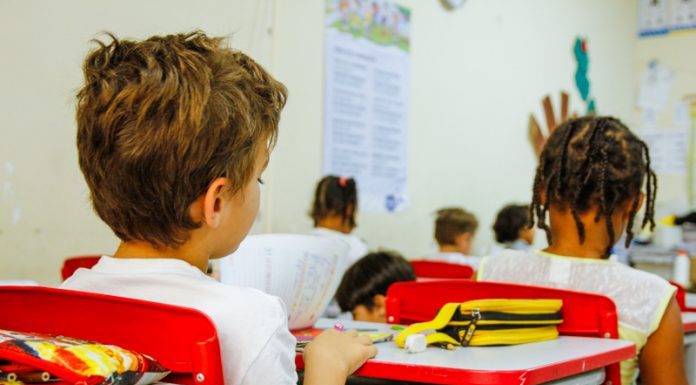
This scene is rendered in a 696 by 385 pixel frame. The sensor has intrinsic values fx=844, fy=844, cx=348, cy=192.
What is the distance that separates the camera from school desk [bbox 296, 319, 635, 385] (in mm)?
1013

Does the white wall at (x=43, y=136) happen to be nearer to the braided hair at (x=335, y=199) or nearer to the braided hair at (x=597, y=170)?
the braided hair at (x=335, y=199)

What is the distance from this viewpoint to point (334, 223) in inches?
140

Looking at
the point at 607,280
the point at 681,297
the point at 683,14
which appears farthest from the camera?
the point at 683,14

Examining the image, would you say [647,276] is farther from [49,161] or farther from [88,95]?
[49,161]

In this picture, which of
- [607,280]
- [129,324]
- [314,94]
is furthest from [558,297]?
[314,94]

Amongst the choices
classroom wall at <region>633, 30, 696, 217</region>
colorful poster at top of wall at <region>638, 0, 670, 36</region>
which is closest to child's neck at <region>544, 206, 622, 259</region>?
classroom wall at <region>633, 30, 696, 217</region>

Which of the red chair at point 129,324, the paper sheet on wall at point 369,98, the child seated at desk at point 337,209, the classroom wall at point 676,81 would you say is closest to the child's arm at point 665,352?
the red chair at point 129,324

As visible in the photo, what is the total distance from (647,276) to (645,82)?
516 cm

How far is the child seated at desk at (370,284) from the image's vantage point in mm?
2465

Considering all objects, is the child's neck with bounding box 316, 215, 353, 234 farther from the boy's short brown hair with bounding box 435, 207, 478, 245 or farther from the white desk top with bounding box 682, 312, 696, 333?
the white desk top with bounding box 682, 312, 696, 333

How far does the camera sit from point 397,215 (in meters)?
4.20


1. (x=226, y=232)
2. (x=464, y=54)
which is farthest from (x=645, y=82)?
(x=226, y=232)

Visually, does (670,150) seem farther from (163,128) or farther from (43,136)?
(163,128)

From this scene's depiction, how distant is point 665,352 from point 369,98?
262 centimetres
